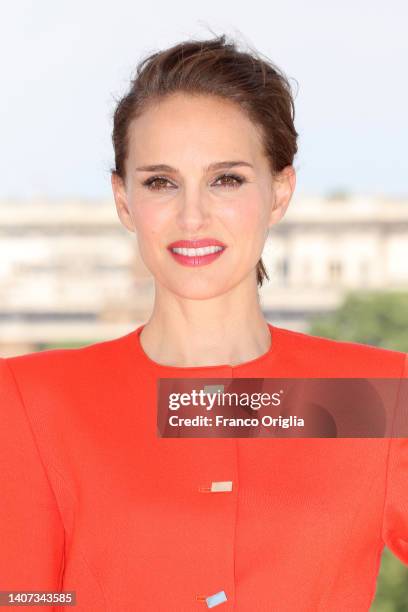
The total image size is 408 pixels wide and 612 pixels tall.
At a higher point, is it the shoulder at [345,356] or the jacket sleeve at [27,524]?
the shoulder at [345,356]

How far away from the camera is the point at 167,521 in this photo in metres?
1.69

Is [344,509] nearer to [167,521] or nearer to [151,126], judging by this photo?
[167,521]

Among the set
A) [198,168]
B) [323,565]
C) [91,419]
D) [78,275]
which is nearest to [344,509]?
[323,565]

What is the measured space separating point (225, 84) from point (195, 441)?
47 cm

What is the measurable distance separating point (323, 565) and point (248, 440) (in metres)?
0.19

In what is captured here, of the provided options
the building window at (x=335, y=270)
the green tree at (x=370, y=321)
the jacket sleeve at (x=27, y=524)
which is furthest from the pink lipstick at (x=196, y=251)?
the building window at (x=335, y=270)

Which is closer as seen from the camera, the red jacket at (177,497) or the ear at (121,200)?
the red jacket at (177,497)

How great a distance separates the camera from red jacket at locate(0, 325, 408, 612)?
170 cm

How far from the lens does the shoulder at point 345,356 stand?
1.83m

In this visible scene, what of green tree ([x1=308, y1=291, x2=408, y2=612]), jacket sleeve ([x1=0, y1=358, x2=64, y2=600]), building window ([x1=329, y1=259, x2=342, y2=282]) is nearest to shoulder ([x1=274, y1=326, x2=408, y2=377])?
jacket sleeve ([x1=0, y1=358, x2=64, y2=600])

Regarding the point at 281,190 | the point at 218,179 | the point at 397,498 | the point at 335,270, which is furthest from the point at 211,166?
the point at 335,270

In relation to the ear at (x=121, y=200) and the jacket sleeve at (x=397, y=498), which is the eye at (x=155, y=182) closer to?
the ear at (x=121, y=200)

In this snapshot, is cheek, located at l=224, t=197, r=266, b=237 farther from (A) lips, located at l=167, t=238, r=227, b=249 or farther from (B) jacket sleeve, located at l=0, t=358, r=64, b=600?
(B) jacket sleeve, located at l=0, t=358, r=64, b=600

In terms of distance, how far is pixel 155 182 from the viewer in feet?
5.73
